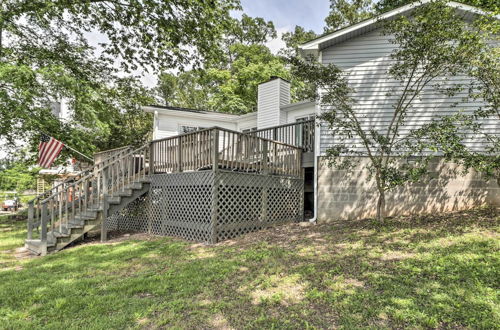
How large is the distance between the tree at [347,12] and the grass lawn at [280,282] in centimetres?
1778

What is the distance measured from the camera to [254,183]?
752 cm

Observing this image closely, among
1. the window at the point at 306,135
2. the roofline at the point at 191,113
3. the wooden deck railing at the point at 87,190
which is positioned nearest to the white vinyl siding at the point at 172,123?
the roofline at the point at 191,113

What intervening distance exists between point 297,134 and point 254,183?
9.97 ft

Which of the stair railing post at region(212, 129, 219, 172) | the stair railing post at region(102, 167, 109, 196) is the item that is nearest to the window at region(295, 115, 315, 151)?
the stair railing post at region(212, 129, 219, 172)

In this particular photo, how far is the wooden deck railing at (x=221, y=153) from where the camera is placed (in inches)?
270

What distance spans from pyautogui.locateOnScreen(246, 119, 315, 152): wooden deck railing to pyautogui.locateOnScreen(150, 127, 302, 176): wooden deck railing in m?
0.43

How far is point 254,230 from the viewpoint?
7402mm

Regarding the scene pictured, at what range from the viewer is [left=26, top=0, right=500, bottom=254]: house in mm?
6858

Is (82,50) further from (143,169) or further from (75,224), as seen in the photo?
(75,224)

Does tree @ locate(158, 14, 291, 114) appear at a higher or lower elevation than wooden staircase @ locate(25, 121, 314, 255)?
higher

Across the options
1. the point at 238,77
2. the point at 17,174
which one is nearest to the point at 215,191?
the point at 17,174

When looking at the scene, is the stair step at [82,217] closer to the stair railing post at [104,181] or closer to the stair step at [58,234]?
the stair step at [58,234]

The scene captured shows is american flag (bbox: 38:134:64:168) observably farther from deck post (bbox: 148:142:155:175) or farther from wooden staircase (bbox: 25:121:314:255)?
deck post (bbox: 148:142:155:175)

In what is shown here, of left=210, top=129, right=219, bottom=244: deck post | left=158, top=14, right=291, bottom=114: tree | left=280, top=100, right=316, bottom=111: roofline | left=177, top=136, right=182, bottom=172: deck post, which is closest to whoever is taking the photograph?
left=210, top=129, right=219, bottom=244: deck post
